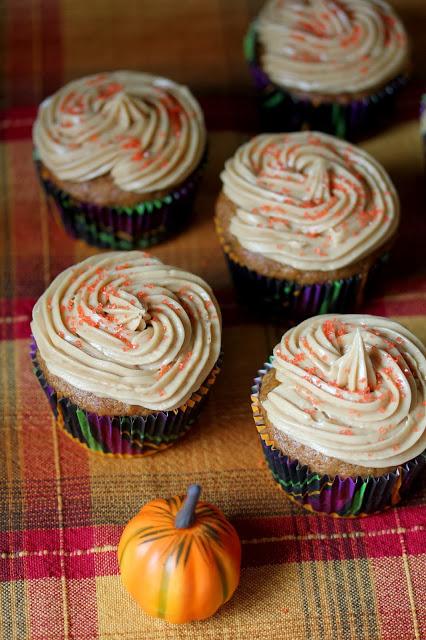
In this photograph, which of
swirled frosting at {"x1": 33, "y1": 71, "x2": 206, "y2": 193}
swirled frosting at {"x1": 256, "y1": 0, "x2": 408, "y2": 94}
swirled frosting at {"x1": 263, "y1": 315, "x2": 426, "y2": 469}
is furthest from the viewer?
swirled frosting at {"x1": 256, "y1": 0, "x2": 408, "y2": 94}

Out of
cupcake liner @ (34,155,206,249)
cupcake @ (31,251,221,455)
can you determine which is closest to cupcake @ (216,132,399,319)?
cupcake liner @ (34,155,206,249)

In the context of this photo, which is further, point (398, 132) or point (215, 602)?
point (398, 132)

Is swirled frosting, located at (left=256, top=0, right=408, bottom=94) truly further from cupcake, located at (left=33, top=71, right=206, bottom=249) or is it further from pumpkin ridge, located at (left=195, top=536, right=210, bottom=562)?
pumpkin ridge, located at (left=195, top=536, right=210, bottom=562)

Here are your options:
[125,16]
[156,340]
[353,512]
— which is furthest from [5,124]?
[353,512]

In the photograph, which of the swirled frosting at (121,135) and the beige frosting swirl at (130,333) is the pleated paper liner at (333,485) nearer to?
the beige frosting swirl at (130,333)

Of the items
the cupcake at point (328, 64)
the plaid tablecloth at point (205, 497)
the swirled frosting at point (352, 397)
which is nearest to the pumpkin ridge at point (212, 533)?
the plaid tablecloth at point (205, 497)

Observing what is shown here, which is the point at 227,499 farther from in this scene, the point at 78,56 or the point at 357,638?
the point at 78,56

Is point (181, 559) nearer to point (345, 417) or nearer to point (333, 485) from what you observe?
point (333, 485)
